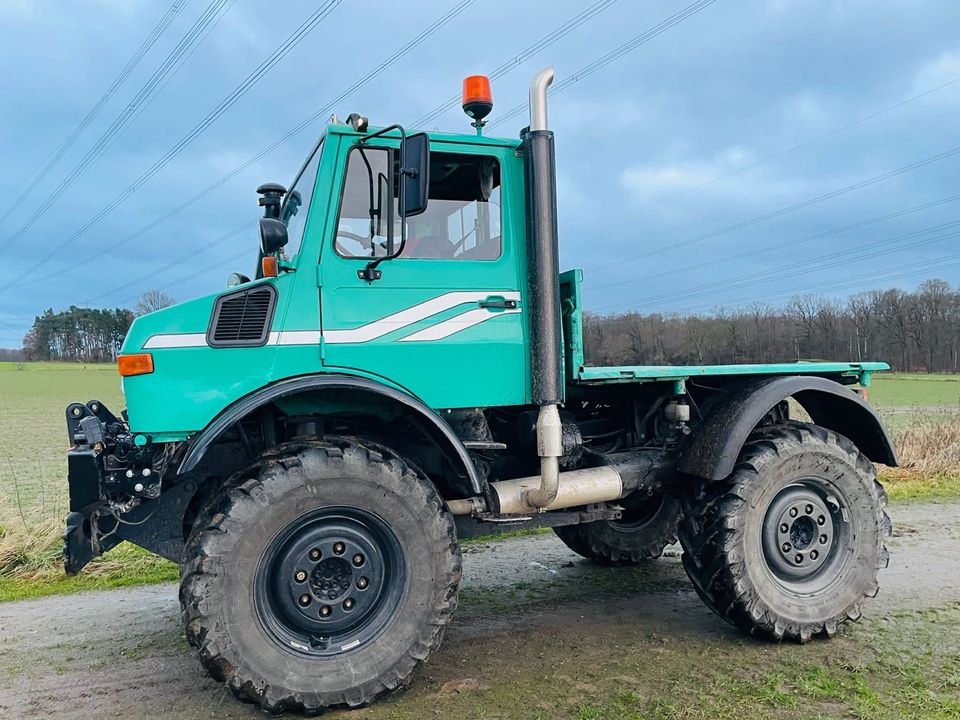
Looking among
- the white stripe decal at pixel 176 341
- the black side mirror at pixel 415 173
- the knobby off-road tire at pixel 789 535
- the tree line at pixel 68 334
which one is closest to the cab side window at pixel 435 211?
the black side mirror at pixel 415 173

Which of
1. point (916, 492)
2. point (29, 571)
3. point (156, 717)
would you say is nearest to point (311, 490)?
point (156, 717)

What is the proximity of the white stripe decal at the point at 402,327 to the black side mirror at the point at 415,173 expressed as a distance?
22.4 inches

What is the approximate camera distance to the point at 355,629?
146 inches

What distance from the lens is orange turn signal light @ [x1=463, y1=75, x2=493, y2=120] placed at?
4289mm

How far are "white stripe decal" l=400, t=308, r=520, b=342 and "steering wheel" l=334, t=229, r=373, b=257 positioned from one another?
527 millimetres

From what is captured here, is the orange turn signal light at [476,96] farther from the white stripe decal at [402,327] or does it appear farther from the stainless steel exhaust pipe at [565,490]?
the stainless steel exhaust pipe at [565,490]

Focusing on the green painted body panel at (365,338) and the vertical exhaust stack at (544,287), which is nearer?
the green painted body panel at (365,338)

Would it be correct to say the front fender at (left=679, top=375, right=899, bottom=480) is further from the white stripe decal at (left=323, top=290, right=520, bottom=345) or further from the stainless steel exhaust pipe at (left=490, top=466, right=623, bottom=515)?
the white stripe decal at (left=323, top=290, right=520, bottom=345)

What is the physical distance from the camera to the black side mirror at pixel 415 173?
3.57m

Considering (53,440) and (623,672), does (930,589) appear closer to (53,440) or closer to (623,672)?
(623,672)

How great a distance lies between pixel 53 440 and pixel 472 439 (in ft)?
63.1

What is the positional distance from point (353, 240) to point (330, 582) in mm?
1778

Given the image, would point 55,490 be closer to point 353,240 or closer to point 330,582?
point 330,582

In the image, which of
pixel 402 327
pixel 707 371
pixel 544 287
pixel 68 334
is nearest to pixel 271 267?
pixel 402 327
